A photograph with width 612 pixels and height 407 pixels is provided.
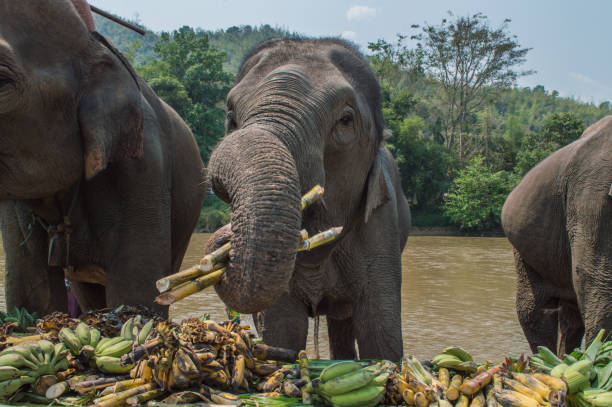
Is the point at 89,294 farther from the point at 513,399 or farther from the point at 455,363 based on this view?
the point at 513,399

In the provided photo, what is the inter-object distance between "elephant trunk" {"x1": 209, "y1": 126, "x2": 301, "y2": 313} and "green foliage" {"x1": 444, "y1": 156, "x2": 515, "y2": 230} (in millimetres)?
30489

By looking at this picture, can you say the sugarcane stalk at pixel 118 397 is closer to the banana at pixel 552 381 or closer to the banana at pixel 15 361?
the banana at pixel 15 361

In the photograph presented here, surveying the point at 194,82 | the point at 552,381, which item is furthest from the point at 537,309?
the point at 194,82

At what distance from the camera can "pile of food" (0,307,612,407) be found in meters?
2.27

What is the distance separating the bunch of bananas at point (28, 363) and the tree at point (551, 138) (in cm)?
3092

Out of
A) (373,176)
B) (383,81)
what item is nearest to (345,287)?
(373,176)

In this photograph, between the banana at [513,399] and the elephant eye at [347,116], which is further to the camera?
the elephant eye at [347,116]

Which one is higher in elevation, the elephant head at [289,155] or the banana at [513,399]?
the elephant head at [289,155]

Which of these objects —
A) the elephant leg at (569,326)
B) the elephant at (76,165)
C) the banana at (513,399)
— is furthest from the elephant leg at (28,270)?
the elephant leg at (569,326)

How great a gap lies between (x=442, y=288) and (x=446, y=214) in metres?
22.7

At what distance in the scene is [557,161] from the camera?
512cm

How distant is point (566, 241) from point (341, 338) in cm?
189

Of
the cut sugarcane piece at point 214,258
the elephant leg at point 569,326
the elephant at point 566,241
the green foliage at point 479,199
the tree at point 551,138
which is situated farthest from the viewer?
the green foliage at point 479,199

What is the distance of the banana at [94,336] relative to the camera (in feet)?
8.70
